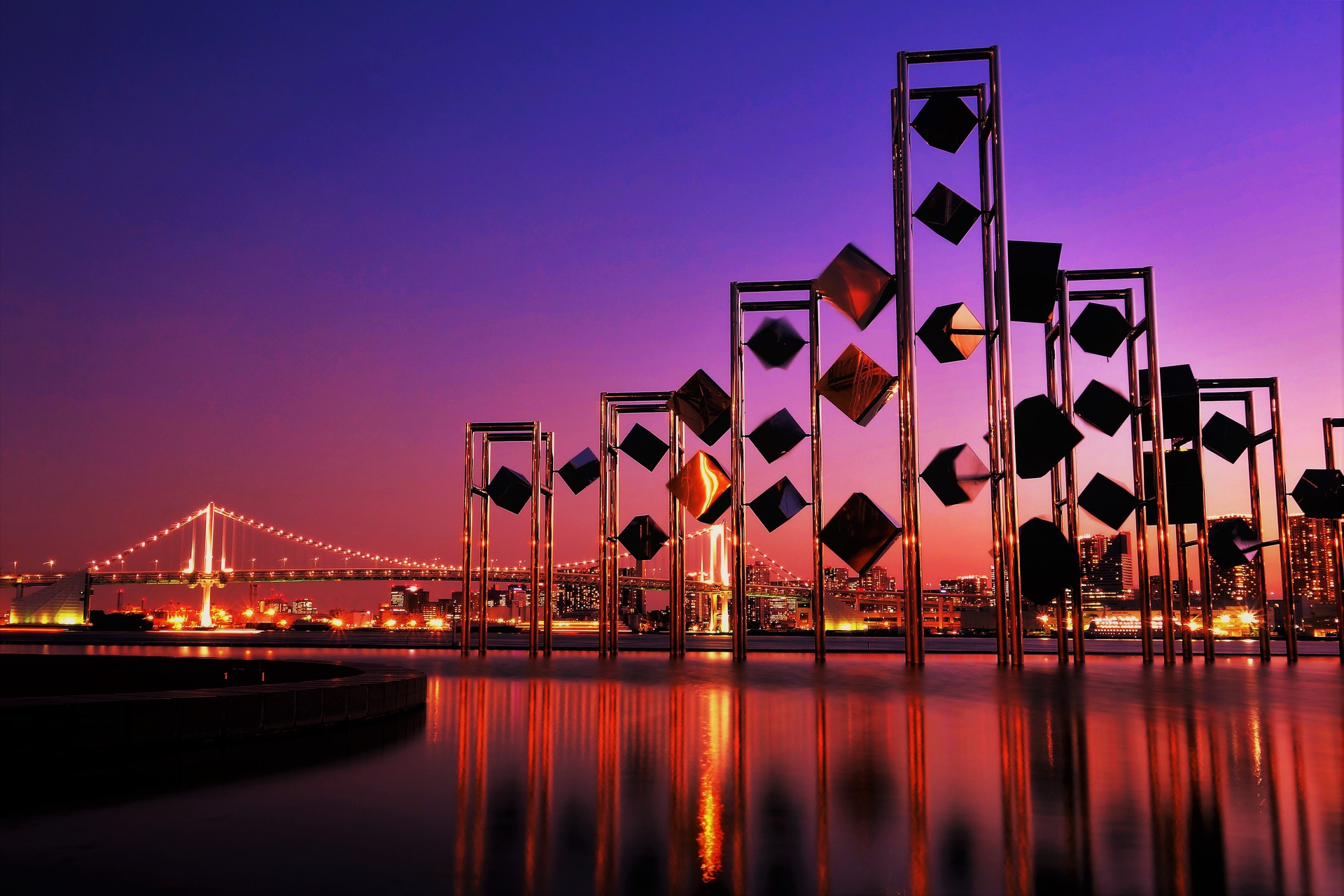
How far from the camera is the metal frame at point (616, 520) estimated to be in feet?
71.2

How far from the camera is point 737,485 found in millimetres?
19859

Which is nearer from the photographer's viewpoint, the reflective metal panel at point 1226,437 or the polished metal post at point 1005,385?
the polished metal post at point 1005,385

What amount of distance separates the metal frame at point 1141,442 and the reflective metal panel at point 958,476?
2681mm

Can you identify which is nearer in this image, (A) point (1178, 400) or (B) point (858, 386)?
(B) point (858, 386)

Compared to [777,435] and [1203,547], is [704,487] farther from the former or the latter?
[1203,547]

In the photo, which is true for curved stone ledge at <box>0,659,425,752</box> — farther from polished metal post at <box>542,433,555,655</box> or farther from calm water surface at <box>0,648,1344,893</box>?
polished metal post at <box>542,433,555,655</box>

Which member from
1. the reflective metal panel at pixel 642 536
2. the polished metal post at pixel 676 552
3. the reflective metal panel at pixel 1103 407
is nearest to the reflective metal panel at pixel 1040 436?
the reflective metal panel at pixel 1103 407

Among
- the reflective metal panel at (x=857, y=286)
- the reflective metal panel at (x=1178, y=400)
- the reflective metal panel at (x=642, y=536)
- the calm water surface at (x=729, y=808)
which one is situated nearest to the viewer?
the calm water surface at (x=729, y=808)

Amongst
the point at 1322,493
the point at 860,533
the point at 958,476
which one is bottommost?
the point at 860,533

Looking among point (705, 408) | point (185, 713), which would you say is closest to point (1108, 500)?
point (705, 408)

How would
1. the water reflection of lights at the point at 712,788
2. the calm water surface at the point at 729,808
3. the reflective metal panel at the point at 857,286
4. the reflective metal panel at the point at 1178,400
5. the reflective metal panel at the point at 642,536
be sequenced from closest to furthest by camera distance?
the calm water surface at the point at 729,808
the water reflection of lights at the point at 712,788
the reflective metal panel at the point at 857,286
the reflective metal panel at the point at 1178,400
the reflective metal panel at the point at 642,536

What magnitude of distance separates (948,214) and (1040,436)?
4190 mm

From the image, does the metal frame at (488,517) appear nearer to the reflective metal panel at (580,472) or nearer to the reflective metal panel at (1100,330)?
the reflective metal panel at (580,472)

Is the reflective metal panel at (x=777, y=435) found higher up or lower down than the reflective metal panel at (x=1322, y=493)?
higher up
